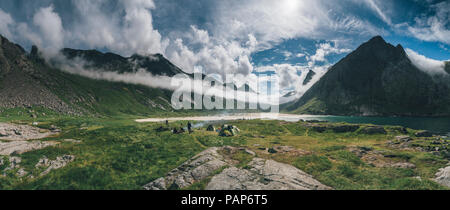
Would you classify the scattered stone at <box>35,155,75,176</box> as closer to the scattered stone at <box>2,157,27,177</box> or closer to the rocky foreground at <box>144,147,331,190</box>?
the scattered stone at <box>2,157,27,177</box>

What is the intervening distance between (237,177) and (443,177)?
18.8 metres

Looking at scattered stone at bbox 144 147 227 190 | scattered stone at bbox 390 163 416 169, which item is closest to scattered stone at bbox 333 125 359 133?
scattered stone at bbox 390 163 416 169

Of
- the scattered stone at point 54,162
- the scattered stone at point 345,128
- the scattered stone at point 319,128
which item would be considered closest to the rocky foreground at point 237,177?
the scattered stone at point 54,162

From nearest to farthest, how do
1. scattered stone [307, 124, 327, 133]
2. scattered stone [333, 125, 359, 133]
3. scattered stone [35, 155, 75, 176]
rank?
scattered stone [35, 155, 75, 176] → scattered stone [333, 125, 359, 133] → scattered stone [307, 124, 327, 133]

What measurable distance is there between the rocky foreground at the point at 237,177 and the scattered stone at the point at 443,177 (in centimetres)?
1072

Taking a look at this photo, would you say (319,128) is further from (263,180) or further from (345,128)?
(263,180)

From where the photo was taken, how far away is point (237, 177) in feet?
52.5

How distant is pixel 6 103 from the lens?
135625 mm

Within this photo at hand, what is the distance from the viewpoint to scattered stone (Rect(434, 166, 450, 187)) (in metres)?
16.0

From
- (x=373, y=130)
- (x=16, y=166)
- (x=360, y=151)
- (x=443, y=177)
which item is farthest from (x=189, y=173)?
(x=373, y=130)

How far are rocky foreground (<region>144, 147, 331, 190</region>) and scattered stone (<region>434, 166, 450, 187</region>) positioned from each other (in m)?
10.7
